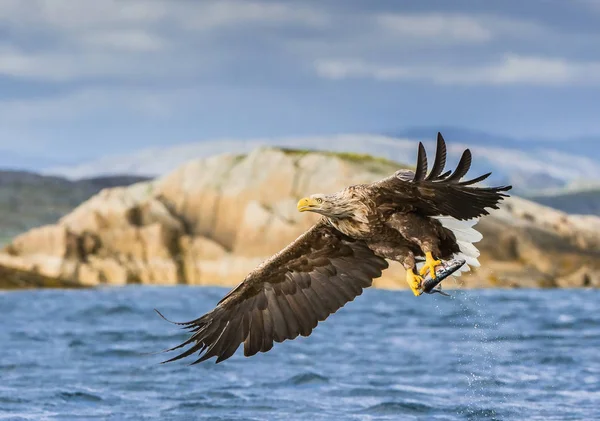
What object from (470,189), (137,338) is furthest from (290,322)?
(137,338)

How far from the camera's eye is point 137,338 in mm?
16797

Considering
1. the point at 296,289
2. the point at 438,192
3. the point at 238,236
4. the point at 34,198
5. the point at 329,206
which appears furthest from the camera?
the point at 34,198

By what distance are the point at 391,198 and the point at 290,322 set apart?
181 centimetres

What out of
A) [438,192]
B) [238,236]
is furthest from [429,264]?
[238,236]

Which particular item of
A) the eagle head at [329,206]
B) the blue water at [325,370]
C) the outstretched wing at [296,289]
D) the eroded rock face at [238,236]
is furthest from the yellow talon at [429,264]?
the eroded rock face at [238,236]

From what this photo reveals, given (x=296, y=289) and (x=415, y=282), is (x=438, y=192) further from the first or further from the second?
(x=296, y=289)

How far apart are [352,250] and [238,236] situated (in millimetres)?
21243

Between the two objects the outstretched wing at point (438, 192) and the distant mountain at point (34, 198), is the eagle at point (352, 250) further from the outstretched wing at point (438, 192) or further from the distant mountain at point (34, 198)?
the distant mountain at point (34, 198)

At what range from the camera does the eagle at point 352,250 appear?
284 inches

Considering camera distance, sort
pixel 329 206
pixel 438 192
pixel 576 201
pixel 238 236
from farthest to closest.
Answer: pixel 576 201 → pixel 238 236 → pixel 329 206 → pixel 438 192

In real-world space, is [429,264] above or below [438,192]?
below

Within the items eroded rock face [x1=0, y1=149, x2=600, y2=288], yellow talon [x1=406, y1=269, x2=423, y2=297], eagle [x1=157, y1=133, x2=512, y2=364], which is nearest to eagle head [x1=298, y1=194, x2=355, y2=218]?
eagle [x1=157, y1=133, x2=512, y2=364]

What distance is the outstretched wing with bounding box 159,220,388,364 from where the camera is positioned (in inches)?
345

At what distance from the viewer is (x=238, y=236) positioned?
30.1m
